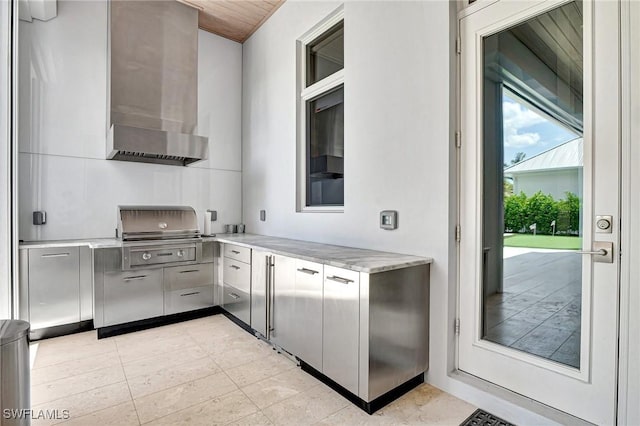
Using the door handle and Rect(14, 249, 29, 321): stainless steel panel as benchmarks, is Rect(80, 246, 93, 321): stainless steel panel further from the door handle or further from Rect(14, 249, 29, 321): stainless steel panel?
the door handle

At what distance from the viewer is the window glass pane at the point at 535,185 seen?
67.3 inches

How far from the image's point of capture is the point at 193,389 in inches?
84.5

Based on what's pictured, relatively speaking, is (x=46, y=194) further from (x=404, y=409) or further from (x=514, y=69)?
(x=514, y=69)

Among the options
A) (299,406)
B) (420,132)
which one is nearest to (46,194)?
(299,406)

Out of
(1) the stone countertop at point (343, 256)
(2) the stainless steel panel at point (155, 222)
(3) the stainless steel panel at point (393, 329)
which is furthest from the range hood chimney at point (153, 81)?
(3) the stainless steel panel at point (393, 329)

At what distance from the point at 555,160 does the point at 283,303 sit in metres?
2.02

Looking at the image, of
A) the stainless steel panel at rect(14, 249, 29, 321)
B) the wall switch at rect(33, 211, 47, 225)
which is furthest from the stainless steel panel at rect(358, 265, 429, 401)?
the wall switch at rect(33, 211, 47, 225)

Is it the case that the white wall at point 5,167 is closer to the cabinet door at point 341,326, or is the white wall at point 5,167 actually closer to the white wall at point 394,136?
the white wall at point 394,136

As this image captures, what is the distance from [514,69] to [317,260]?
1677mm

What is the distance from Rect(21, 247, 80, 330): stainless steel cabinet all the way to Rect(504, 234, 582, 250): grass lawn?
362cm

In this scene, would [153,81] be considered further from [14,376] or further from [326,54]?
[14,376]

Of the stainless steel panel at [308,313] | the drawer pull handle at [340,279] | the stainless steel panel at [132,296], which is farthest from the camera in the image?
the stainless steel panel at [132,296]

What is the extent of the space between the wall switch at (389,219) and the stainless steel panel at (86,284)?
9.10 ft

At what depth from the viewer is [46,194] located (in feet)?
10.7
